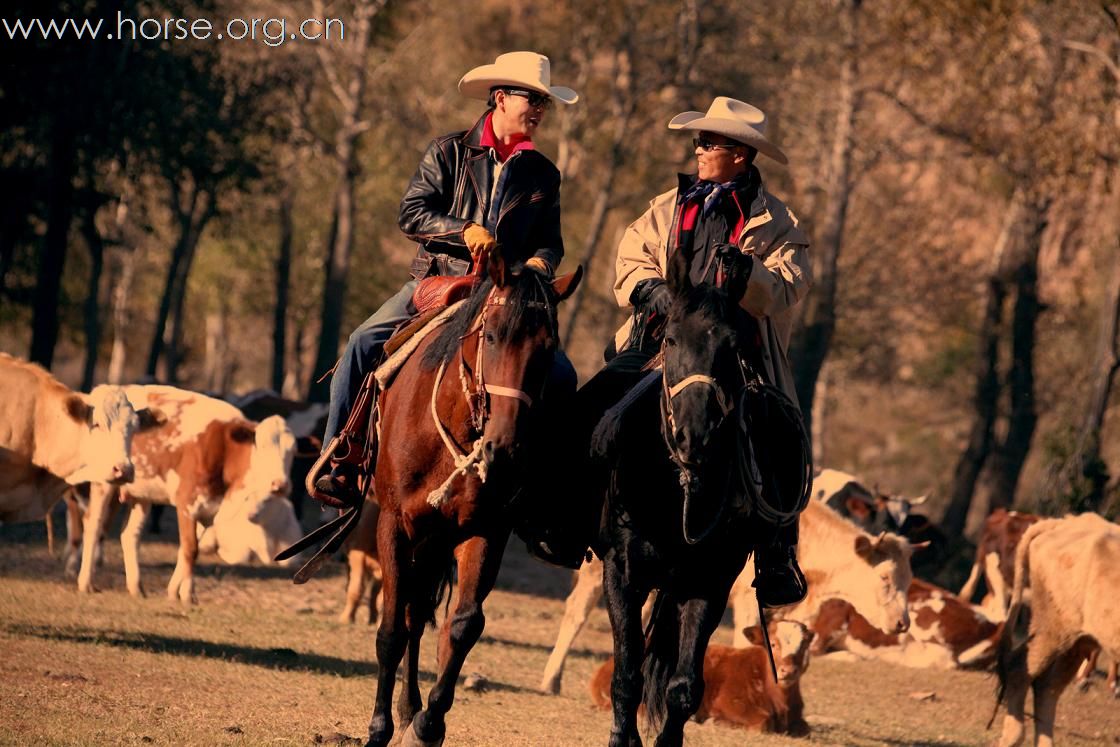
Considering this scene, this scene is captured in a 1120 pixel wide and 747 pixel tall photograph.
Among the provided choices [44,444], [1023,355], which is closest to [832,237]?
[1023,355]

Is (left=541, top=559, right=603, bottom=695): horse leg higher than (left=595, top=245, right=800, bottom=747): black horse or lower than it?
lower

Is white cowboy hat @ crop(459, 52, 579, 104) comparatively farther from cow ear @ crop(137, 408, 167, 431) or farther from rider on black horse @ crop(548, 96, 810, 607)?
cow ear @ crop(137, 408, 167, 431)

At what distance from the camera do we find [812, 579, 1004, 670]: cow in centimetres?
1830

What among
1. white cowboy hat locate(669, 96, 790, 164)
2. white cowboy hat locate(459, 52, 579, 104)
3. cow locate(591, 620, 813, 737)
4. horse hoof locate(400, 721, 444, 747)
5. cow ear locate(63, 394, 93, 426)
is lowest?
cow locate(591, 620, 813, 737)

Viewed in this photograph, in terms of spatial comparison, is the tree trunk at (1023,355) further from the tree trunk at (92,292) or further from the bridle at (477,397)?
the bridle at (477,397)

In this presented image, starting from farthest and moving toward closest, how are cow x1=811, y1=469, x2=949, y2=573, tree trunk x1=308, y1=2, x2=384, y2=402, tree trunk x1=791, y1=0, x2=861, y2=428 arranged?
tree trunk x1=308, y1=2, x2=384, y2=402 < tree trunk x1=791, y1=0, x2=861, y2=428 < cow x1=811, y1=469, x2=949, y2=573

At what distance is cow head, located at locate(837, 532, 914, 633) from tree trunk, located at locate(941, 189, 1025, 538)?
17202 millimetres

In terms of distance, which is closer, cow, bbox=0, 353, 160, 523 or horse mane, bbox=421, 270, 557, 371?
horse mane, bbox=421, 270, 557, 371

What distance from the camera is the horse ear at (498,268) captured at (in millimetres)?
8102

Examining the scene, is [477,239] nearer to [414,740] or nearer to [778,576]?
[778,576]

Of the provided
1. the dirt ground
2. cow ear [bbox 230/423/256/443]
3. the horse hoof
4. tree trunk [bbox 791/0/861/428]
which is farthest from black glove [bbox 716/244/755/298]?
tree trunk [bbox 791/0/861/428]

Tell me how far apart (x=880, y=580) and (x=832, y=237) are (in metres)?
17.5

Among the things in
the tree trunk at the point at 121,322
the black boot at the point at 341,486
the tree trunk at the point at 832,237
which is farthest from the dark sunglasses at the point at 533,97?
the tree trunk at the point at 121,322

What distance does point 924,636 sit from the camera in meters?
18.7
